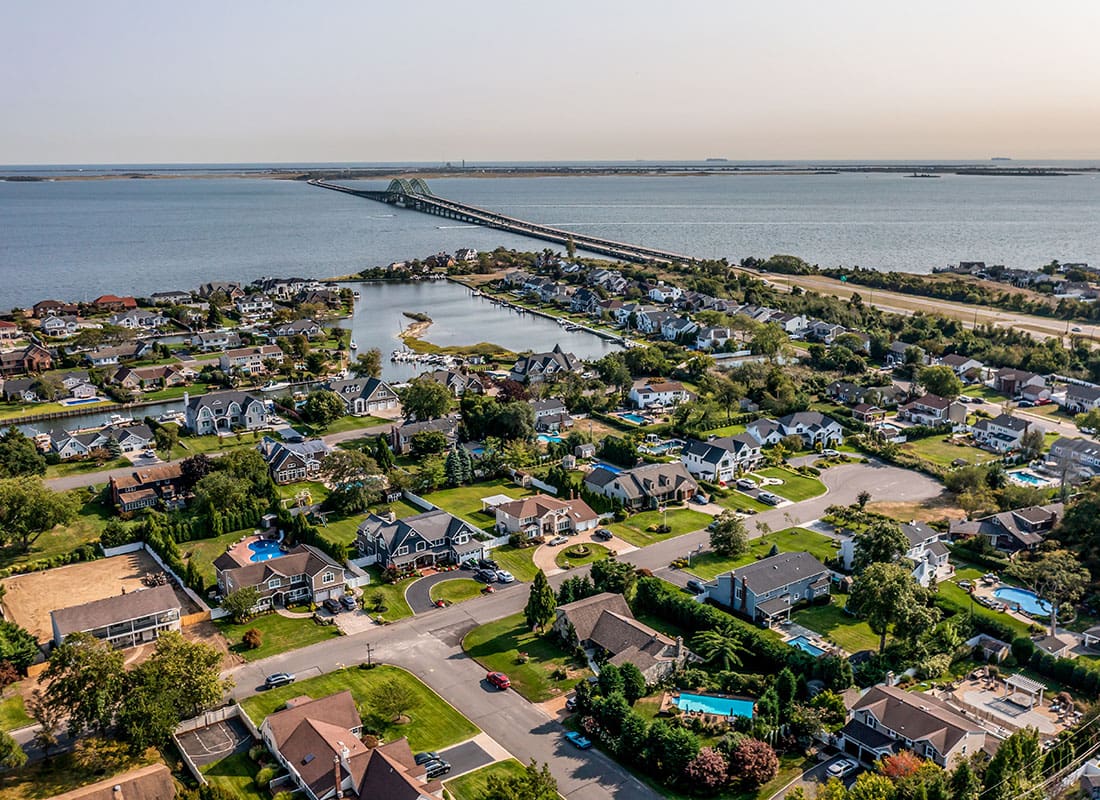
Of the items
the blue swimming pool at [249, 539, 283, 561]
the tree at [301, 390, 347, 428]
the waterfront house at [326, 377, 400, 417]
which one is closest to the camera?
the blue swimming pool at [249, 539, 283, 561]

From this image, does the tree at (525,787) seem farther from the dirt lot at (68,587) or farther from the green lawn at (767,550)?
the dirt lot at (68,587)

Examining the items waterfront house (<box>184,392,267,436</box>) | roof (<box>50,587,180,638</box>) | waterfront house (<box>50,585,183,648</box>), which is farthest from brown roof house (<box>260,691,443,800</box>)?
waterfront house (<box>184,392,267,436</box>)

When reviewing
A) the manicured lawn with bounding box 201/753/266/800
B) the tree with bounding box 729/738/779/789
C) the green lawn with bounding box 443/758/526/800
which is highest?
the tree with bounding box 729/738/779/789

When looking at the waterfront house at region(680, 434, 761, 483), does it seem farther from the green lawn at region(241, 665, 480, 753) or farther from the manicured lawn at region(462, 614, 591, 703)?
the green lawn at region(241, 665, 480, 753)

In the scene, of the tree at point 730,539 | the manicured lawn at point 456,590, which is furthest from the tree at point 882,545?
the manicured lawn at point 456,590

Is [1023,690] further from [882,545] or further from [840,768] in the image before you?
[840,768]
